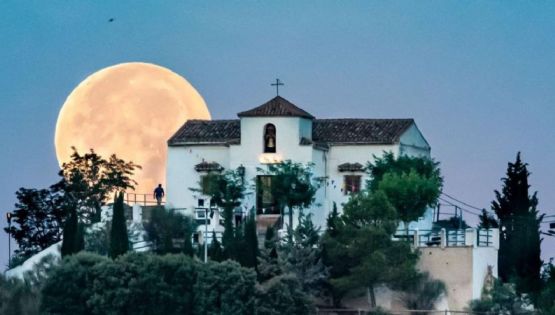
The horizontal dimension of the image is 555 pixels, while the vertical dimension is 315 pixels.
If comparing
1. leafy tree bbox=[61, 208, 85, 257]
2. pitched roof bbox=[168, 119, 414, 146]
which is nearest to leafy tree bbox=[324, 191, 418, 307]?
pitched roof bbox=[168, 119, 414, 146]

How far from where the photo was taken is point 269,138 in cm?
8769

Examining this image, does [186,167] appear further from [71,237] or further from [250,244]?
[250,244]

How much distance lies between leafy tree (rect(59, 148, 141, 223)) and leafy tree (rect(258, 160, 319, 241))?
21.2 ft

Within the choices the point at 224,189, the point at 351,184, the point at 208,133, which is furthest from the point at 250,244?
the point at 208,133

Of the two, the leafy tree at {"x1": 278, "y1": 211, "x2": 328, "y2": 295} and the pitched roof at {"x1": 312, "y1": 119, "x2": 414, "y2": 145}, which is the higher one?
the pitched roof at {"x1": 312, "y1": 119, "x2": 414, "y2": 145}

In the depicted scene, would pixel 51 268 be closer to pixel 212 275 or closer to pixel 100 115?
pixel 212 275

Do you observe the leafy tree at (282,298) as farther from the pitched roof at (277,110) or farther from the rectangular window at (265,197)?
the pitched roof at (277,110)

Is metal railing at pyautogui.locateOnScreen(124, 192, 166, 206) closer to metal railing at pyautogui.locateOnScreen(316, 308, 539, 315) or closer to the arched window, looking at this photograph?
the arched window

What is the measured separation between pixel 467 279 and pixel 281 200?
301 inches

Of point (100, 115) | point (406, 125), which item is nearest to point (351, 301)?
point (406, 125)

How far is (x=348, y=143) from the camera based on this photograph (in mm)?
87188

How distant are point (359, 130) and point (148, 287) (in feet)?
40.2

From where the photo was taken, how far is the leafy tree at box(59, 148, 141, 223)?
8975 centimetres

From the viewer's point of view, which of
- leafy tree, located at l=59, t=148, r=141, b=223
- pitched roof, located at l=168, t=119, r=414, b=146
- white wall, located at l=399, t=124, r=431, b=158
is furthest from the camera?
leafy tree, located at l=59, t=148, r=141, b=223
